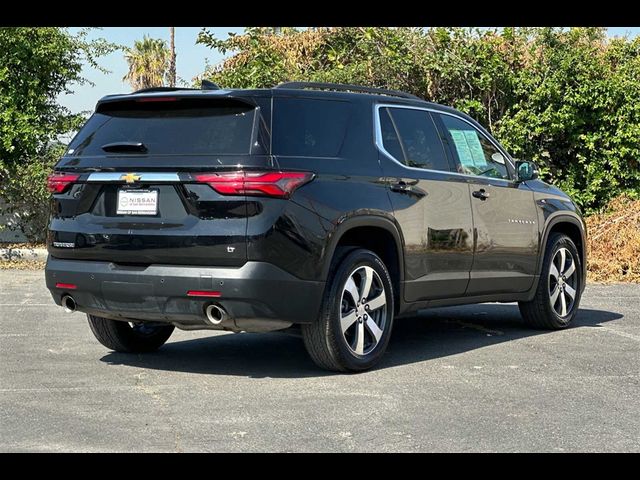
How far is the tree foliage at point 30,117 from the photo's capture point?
59.1 ft

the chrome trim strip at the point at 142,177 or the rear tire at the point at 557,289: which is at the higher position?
the chrome trim strip at the point at 142,177

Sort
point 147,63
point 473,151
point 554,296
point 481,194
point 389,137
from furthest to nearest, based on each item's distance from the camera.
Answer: point 147,63
point 554,296
point 473,151
point 481,194
point 389,137

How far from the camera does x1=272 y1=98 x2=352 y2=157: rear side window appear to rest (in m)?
7.29

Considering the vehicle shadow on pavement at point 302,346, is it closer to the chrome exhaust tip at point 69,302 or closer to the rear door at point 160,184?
the chrome exhaust tip at point 69,302

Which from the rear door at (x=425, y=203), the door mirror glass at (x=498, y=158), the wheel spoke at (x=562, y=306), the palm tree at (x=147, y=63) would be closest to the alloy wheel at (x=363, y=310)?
the rear door at (x=425, y=203)

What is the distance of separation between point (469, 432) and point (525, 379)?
1683mm

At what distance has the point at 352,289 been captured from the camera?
7598 mm

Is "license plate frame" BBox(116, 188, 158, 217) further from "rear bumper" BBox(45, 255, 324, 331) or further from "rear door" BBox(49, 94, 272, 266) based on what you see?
"rear bumper" BBox(45, 255, 324, 331)

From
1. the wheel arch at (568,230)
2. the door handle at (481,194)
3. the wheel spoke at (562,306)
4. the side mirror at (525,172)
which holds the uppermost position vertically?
the side mirror at (525,172)

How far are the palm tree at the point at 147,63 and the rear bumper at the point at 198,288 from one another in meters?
43.3

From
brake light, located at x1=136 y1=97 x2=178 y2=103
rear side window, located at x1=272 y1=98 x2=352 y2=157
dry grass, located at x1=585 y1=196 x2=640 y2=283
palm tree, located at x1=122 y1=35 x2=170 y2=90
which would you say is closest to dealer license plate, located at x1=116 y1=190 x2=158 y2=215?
brake light, located at x1=136 y1=97 x2=178 y2=103

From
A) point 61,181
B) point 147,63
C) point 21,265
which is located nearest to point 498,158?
point 61,181

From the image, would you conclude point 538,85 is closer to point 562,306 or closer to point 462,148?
point 562,306

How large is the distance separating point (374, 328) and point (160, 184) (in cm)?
179
